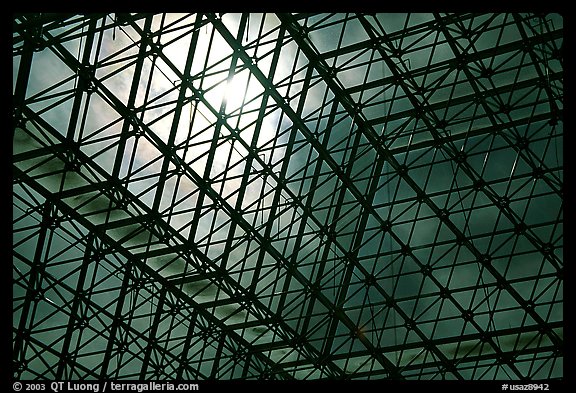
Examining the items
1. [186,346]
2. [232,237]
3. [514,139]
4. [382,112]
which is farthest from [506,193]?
[186,346]

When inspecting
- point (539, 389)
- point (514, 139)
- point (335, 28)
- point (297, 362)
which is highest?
point (335, 28)

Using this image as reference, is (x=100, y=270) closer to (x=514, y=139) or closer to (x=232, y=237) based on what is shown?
(x=232, y=237)

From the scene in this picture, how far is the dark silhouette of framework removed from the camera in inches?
988

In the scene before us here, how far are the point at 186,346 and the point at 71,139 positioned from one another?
9.85 metres

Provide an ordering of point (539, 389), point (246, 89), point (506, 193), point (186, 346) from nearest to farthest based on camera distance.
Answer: point (539, 389), point (246, 89), point (506, 193), point (186, 346)

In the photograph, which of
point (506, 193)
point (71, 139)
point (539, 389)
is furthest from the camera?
point (506, 193)

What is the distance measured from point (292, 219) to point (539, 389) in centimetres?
1926

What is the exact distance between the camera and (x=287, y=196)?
98.8 ft

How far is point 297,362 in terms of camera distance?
32.3 meters

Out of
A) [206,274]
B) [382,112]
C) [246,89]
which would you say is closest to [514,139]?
[382,112]

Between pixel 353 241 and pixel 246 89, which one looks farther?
pixel 353 241

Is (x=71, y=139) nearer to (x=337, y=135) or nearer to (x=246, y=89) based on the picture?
(x=246, y=89)

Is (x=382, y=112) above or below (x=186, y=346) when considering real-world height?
above

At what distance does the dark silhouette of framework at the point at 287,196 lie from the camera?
82.3 ft
